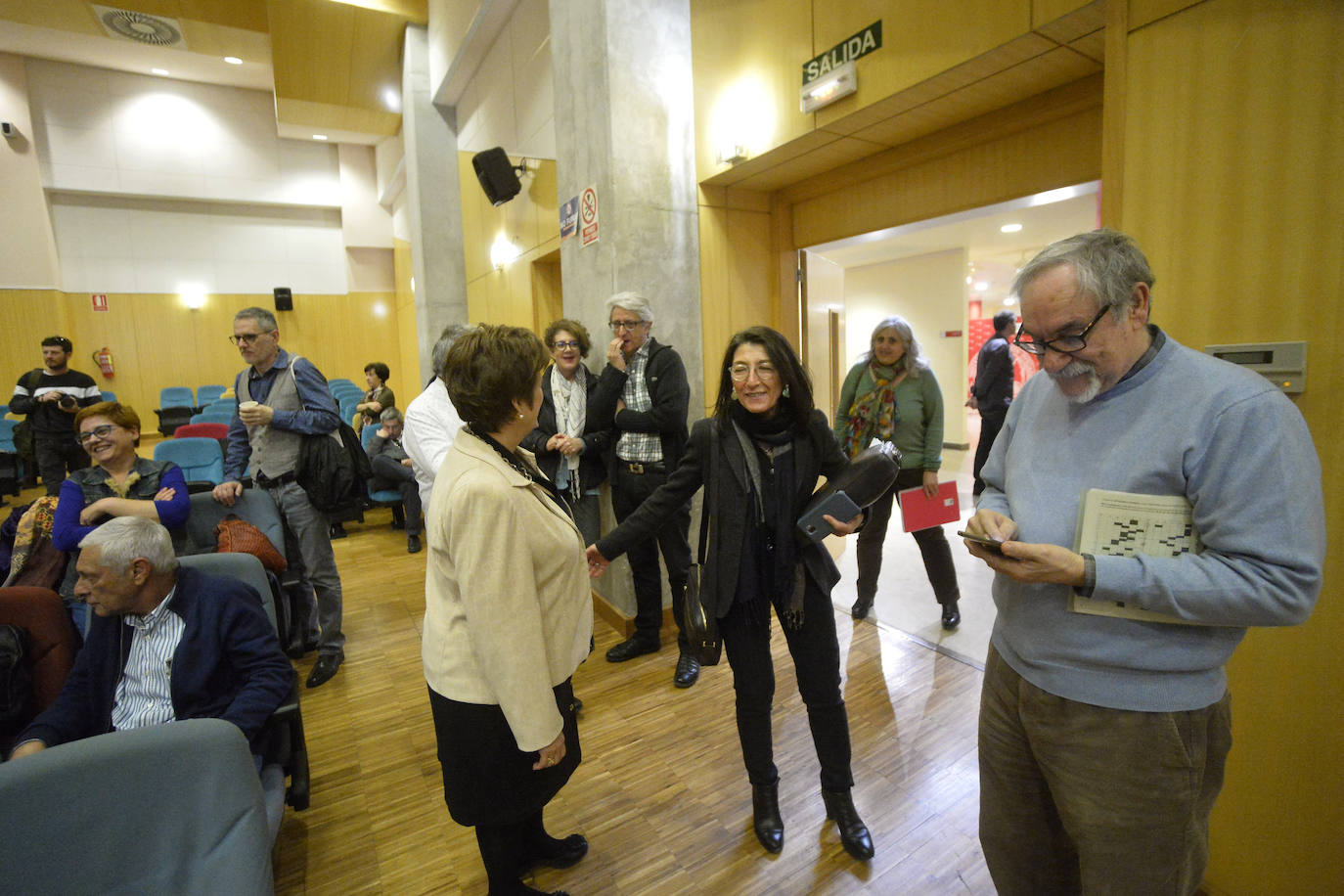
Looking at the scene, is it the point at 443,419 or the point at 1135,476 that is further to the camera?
A: the point at 443,419

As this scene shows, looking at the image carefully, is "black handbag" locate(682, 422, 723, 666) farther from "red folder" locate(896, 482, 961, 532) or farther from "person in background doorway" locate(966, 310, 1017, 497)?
"person in background doorway" locate(966, 310, 1017, 497)

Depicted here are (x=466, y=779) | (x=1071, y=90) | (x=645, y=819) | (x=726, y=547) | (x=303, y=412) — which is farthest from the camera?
(x=303, y=412)

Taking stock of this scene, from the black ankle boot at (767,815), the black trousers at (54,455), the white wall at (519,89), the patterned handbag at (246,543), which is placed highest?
the white wall at (519,89)

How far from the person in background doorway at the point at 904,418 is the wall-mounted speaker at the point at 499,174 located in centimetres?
288

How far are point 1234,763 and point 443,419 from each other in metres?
2.58

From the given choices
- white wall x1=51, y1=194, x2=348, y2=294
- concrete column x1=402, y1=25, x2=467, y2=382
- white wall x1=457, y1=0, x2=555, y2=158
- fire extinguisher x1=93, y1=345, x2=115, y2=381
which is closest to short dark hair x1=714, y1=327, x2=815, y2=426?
white wall x1=457, y1=0, x2=555, y2=158

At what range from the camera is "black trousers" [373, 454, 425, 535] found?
504 centimetres

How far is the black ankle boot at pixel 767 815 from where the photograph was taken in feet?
6.14

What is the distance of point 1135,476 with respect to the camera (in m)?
0.99

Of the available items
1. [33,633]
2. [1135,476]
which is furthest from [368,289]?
[1135,476]

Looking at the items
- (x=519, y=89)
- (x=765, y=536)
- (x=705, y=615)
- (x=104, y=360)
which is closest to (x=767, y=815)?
(x=705, y=615)

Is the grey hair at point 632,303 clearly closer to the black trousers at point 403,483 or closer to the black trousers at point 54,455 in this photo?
the black trousers at point 403,483

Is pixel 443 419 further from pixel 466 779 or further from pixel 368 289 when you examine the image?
pixel 368 289

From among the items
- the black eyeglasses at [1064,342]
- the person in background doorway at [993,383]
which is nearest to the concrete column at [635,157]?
the black eyeglasses at [1064,342]
